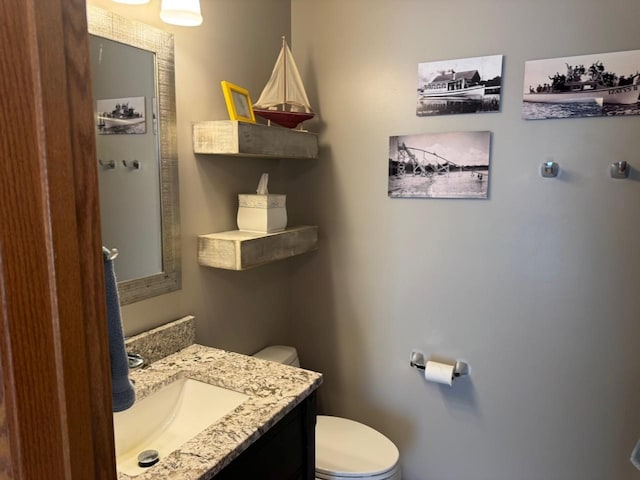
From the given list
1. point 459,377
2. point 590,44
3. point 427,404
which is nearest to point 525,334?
point 459,377

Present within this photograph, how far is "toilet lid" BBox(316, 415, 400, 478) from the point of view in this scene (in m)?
1.70

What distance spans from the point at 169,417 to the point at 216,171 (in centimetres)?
85

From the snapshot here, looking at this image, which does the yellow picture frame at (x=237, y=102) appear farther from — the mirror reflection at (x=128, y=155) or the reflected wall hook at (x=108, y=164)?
the reflected wall hook at (x=108, y=164)

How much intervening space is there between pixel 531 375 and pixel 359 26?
5.18 ft

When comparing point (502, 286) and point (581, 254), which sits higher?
point (581, 254)

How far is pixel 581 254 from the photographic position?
169 centimetres

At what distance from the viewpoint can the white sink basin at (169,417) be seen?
122 cm

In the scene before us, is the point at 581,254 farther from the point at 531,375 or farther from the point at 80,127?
A: the point at 80,127

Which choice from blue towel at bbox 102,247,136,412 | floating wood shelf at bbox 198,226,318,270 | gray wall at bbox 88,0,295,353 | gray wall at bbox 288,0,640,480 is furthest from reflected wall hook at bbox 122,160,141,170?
gray wall at bbox 288,0,640,480

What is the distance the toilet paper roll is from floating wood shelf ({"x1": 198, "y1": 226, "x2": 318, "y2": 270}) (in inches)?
30.0

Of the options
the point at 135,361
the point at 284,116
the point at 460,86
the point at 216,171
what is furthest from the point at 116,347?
the point at 460,86

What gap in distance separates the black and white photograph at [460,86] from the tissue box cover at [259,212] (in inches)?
27.4

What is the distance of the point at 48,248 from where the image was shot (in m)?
0.48

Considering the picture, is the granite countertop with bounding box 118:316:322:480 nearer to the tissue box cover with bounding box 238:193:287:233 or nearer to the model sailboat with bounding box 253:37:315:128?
the tissue box cover with bounding box 238:193:287:233
